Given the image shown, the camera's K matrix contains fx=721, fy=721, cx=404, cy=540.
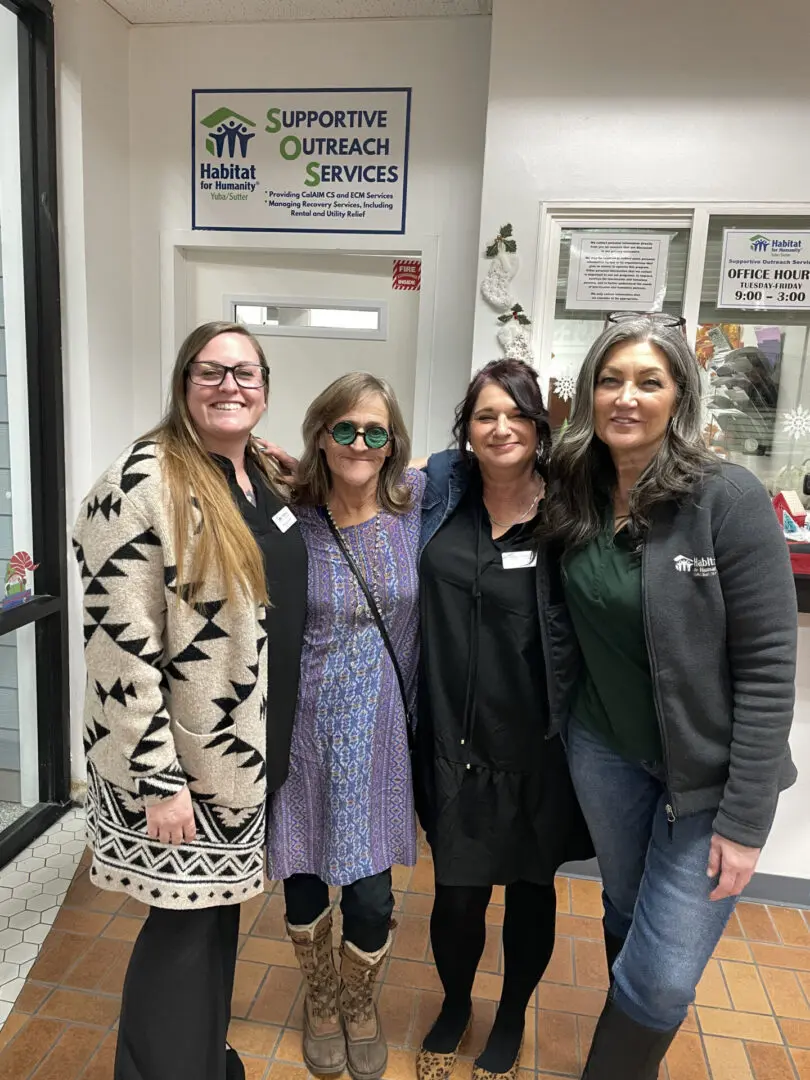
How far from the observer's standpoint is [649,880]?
145 centimetres

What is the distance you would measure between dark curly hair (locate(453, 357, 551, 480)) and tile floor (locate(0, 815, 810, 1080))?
150 cm

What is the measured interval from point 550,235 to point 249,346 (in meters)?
1.41

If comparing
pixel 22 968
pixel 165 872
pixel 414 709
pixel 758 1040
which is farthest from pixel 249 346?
pixel 758 1040

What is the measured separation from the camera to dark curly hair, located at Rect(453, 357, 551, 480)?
1.51 m

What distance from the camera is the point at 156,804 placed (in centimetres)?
134

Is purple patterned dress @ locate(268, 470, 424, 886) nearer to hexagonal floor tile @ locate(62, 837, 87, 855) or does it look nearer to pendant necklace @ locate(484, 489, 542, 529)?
pendant necklace @ locate(484, 489, 542, 529)

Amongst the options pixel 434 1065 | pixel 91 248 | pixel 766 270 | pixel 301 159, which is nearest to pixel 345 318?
pixel 301 159

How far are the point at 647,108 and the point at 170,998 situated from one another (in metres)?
2.76

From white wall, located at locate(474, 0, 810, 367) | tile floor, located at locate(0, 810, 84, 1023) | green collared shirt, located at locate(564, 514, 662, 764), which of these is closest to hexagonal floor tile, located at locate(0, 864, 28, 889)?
tile floor, located at locate(0, 810, 84, 1023)

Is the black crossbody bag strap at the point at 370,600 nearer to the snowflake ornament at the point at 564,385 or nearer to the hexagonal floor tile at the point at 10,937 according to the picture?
the snowflake ornament at the point at 564,385

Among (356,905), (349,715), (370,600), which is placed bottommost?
(356,905)

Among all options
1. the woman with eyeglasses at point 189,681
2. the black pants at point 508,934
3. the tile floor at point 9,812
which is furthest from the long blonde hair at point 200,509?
the tile floor at point 9,812

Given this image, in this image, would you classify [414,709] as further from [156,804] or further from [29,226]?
[29,226]

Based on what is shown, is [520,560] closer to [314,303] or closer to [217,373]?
[217,373]
